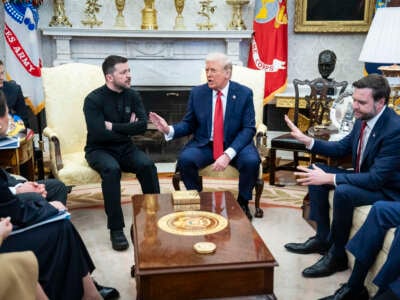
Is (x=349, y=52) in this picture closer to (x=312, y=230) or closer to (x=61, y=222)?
(x=312, y=230)

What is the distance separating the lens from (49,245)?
6.59 ft

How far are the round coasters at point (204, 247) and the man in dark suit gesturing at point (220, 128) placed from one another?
134 cm

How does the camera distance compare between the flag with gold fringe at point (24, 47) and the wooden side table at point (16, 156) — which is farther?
the flag with gold fringe at point (24, 47)

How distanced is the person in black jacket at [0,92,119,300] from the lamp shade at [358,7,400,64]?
98.5 inches

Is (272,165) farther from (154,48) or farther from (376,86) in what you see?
(154,48)

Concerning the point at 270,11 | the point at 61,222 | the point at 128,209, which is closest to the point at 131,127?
the point at 128,209

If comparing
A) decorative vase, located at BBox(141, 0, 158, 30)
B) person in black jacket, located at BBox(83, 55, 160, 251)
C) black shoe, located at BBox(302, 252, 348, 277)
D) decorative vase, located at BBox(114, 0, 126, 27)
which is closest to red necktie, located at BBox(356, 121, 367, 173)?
black shoe, located at BBox(302, 252, 348, 277)

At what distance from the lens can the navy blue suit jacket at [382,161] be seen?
96.4 inches

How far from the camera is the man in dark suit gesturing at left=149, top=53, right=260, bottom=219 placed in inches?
131

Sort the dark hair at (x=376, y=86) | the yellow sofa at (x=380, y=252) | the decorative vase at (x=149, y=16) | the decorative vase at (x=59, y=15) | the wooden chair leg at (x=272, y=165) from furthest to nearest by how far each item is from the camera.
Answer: the decorative vase at (x=149, y=16), the decorative vase at (x=59, y=15), the wooden chair leg at (x=272, y=165), the dark hair at (x=376, y=86), the yellow sofa at (x=380, y=252)

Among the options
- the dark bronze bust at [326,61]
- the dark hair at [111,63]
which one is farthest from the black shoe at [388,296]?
the dark bronze bust at [326,61]

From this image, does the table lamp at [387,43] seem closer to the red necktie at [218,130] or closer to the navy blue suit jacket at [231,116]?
the navy blue suit jacket at [231,116]

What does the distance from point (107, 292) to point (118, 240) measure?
0.61m

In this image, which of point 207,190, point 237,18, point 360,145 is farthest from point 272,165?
point 237,18
